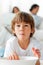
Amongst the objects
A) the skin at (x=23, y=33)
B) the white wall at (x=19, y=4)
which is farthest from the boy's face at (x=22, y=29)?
the white wall at (x=19, y=4)

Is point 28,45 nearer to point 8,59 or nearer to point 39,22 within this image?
point 8,59

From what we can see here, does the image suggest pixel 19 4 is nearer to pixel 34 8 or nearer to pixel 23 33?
pixel 34 8

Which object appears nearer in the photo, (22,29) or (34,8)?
(22,29)

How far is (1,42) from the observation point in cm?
161

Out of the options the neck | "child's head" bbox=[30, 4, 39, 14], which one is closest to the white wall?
"child's head" bbox=[30, 4, 39, 14]

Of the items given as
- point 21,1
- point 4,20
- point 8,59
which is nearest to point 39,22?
point 4,20

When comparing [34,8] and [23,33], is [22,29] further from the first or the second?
[34,8]

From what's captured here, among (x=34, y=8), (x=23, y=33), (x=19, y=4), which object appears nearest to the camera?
(x=23, y=33)

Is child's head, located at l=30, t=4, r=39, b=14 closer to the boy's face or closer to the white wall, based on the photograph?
the white wall

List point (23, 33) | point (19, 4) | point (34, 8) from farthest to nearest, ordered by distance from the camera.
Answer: point (19, 4) → point (34, 8) → point (23, 33)

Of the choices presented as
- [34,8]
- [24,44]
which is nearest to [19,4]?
[34,8]

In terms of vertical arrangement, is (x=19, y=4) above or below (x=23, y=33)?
above

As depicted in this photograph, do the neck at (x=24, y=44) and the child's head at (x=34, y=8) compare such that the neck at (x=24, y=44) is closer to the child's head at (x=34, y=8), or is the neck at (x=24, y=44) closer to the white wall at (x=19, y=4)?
the child's head at (x=34, y=8)

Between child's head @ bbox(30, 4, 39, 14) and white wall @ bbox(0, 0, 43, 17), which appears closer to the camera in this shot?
child's head @ bbox(30, 4, 39, 14)
